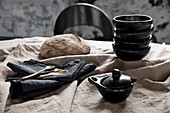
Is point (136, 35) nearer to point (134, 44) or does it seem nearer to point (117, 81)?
point (134, 44)

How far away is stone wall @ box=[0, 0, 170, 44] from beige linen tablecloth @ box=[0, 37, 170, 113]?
1.39 metres

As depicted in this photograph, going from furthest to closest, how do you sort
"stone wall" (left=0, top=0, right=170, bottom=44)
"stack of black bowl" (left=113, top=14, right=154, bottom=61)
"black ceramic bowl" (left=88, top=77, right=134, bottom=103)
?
"stone wall" (left=0, top=0, right=170, bottom=44)
"stack of black bowl" (left=113, top=14, right=154, bottom=61)
"black ceramic bowl" (left=88, top=77, right=134, bottom=103)

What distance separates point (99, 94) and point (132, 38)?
25cm

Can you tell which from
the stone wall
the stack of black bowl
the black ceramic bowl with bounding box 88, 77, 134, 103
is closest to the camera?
the black ceramic bowl with bounding box 88, 77, 134, 103

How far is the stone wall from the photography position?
2.20 metres

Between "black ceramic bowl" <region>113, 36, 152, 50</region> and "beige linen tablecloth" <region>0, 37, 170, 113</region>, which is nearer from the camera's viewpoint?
"beige linen tablecloth" <region>0, 37, 170, 113</region>

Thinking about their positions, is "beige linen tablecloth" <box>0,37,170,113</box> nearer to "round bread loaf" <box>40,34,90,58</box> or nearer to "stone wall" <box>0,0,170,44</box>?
"round bread loaf" <box>40,34,90,58</box>

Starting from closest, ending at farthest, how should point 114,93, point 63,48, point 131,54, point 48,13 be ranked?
1. point 114,93
2. point 131,54
3. point 63,48
4. point 48,13

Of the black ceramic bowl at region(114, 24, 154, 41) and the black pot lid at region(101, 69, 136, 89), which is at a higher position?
the black ceramic bowl at region(114, 24, 154, 41)

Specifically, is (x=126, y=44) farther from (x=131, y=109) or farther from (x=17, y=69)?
(x=17, y=69)

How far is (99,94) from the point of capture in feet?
2.07

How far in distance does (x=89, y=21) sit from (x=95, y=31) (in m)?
0.95

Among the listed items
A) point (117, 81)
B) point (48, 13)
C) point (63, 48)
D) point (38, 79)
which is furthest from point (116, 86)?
point (48, 13)

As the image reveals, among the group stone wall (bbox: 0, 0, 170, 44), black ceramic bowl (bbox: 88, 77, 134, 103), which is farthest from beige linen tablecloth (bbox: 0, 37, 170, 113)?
stone wall (bbox: 0, 0, 170, 44)
